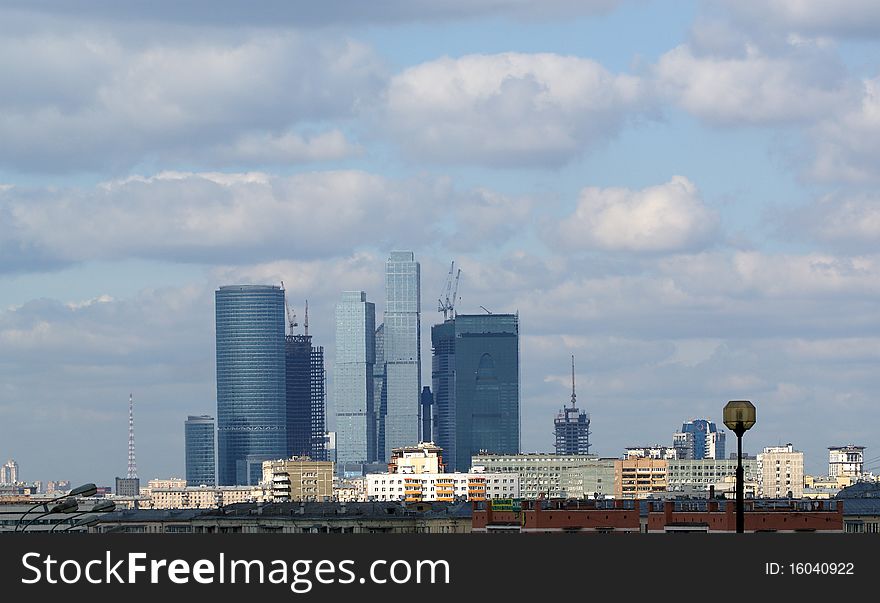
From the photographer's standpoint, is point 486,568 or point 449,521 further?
point 449,521

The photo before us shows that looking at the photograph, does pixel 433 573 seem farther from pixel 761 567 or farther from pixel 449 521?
pixel 449 521

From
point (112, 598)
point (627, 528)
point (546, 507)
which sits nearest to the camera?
point (112, 598)

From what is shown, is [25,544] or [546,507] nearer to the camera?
[25,544]

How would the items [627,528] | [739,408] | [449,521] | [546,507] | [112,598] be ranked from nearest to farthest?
[112,598], [739,408], [627,528], [546,507], [449,521]

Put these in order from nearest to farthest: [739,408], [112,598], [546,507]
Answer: [112,598]
[739,408]
[546,507]

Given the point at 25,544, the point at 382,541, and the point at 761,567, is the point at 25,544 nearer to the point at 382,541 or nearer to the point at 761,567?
the point at 382,541

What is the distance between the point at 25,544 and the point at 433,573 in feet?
23.8

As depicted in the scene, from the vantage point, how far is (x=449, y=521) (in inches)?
7431

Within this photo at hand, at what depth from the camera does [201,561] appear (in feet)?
128

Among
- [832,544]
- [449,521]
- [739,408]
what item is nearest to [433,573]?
[832,544]

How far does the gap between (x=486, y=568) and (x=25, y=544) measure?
8138 millimetres

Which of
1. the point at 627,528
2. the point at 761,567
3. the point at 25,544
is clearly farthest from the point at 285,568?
the point at 627,528

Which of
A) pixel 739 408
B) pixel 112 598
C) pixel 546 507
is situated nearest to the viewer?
pixel 112 598

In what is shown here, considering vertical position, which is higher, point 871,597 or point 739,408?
point 739,408
